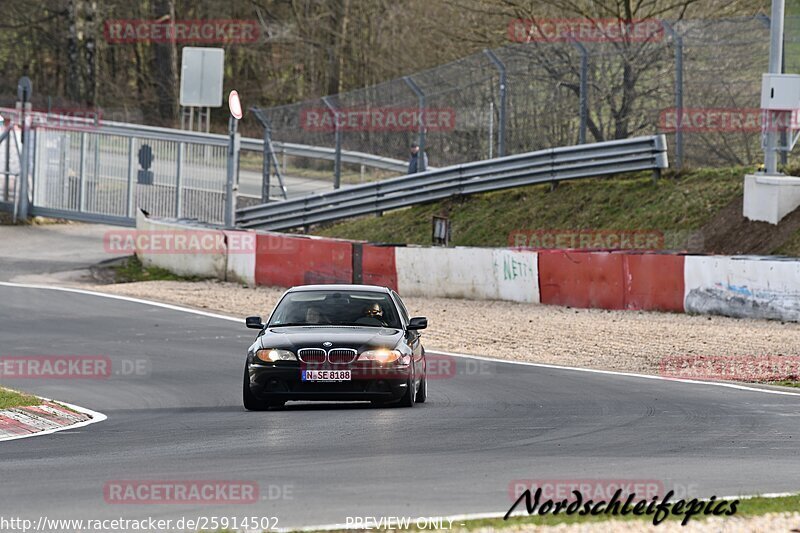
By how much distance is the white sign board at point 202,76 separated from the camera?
106ft

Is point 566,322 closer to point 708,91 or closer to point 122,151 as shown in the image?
point 708,91

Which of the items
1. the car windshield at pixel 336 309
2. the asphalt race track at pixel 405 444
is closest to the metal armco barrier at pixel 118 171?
the asphalt race track at pixel 405 444

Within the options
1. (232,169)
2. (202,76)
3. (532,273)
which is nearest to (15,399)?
(532,273)

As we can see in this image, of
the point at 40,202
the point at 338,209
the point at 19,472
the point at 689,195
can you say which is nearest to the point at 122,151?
the point at 40,202

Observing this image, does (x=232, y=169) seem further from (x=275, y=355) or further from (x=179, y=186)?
(x=275, y=355)

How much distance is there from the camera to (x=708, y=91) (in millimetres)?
26328

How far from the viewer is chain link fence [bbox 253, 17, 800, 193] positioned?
26.0 m

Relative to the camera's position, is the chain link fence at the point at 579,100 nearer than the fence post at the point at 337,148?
Yes

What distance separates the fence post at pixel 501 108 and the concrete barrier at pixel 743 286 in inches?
343

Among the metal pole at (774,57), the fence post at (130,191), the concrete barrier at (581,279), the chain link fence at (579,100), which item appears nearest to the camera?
the concrete barrier at (581,279)

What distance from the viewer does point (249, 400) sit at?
1305 cm

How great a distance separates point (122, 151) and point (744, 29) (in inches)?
628

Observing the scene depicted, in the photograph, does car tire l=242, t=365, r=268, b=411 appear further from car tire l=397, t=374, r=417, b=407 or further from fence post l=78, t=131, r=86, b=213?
fence post l=78, t=131, r=86, b=213

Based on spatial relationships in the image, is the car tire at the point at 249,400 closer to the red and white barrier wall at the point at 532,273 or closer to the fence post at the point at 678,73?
the red and white barrier wall at the point at 532,273
